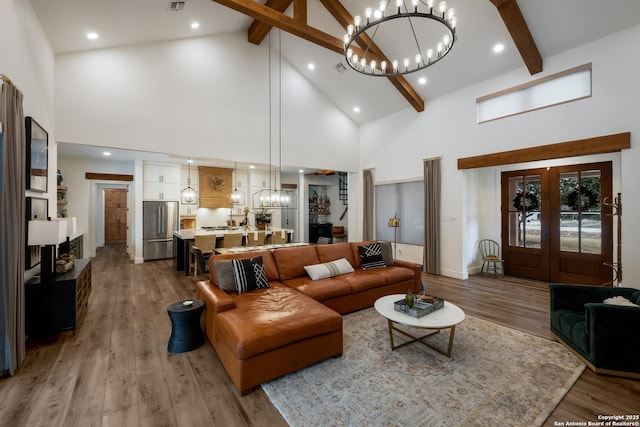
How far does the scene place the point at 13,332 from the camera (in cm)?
248

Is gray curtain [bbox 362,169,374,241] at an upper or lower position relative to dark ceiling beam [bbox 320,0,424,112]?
lower

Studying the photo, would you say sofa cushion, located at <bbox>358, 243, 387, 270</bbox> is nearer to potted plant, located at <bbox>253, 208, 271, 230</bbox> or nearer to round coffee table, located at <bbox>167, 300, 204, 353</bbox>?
round coffee table, located at <bbox>167, 300, 204, 353</bbox>

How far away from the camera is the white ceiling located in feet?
12.7

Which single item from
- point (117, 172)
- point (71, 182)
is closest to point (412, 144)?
point (117, 172)

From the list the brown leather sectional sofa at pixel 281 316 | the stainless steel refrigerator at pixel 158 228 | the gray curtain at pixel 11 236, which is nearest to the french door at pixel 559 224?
the brown leather sectional sofa at pixel 281 316

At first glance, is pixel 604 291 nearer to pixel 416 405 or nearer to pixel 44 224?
pixel 416 405

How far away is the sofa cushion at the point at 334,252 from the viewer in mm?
4559

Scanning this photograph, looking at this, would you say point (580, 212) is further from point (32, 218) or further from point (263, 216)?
point (32, 218)

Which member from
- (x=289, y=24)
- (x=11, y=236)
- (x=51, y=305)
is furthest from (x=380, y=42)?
(x=51, y=305)

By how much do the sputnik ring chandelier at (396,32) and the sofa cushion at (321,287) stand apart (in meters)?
2.89

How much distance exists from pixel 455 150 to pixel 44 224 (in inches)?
263

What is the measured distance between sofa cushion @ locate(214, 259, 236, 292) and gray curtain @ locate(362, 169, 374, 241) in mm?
5249

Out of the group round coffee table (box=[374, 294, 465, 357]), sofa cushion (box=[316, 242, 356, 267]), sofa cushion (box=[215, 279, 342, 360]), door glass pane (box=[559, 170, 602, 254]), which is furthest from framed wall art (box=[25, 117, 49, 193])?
door glass pane (box=[559, 170, 602, 254])

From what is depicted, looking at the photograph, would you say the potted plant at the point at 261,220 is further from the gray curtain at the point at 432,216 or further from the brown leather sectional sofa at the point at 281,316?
the gray curtain at the point at 432,216
